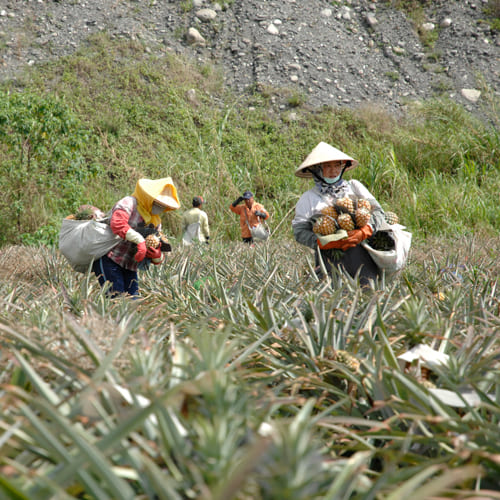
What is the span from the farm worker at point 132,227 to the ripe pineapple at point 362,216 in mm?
1396

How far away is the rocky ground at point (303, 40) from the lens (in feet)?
57.1

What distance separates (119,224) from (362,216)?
1.78 meters

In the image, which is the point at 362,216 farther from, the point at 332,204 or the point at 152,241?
the point at 152,241

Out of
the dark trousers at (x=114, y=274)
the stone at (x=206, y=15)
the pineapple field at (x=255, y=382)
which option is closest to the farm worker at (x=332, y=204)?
the pineapple field at (x=255, y=382)

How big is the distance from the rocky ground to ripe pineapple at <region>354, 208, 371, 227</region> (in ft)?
47.7

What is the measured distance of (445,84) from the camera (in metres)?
17.5

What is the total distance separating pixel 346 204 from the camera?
11.0ft

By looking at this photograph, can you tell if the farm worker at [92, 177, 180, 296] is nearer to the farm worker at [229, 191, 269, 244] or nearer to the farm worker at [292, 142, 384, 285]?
the farm worker at [292, 142, 384, 285]

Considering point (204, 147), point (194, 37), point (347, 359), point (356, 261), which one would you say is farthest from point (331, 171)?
point (194, 37)

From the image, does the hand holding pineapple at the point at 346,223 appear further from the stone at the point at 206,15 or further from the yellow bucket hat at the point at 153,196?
the stone at the point at 206,15

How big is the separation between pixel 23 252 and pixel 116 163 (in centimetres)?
791

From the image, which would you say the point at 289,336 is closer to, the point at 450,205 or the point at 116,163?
the point at 450,205

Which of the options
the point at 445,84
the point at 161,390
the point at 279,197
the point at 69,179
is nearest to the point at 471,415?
the point at 161,390

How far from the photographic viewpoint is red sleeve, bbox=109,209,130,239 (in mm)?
3732
